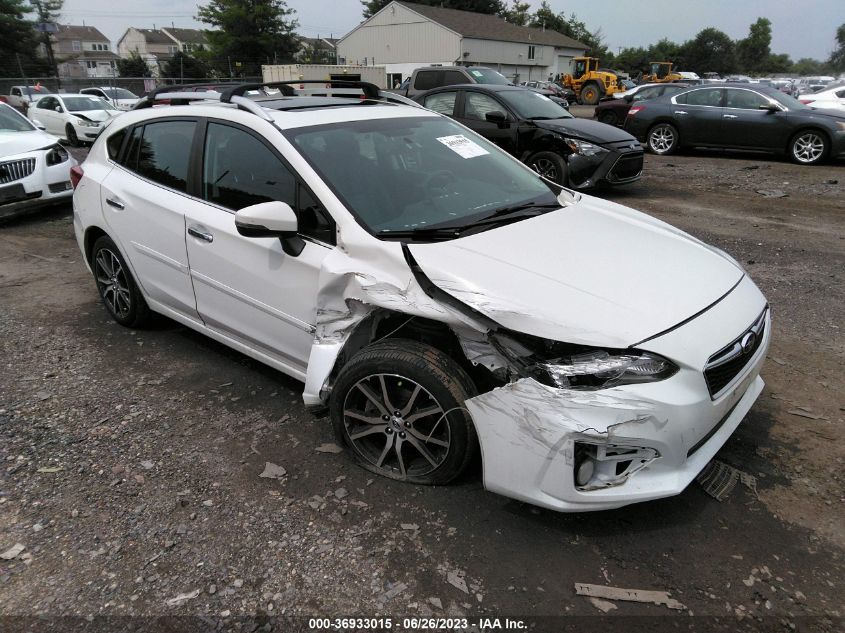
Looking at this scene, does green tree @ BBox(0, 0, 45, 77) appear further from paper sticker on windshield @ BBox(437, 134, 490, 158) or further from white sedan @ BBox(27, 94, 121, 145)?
paper sticker on windshield @ BBox(437, 134, 490, 158)

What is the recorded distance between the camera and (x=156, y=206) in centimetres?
378

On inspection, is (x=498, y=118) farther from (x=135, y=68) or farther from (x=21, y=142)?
(x=135, y=68)

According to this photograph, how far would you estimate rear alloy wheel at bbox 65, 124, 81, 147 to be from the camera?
16.4 m

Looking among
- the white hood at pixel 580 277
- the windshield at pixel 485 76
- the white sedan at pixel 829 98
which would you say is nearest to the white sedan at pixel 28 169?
the white hood at pixel 580 277

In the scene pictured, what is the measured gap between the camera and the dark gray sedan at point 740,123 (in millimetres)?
11492

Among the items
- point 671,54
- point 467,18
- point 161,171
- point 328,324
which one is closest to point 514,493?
point 328,324

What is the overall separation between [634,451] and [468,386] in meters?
0.70

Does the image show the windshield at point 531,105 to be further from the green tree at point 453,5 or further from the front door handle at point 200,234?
the green tree at point 453,5

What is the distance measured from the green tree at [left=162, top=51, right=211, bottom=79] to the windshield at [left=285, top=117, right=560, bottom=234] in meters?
48.9

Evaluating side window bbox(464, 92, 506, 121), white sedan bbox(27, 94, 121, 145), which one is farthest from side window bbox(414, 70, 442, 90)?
white sedan bbox(27, 94, 121, 145)

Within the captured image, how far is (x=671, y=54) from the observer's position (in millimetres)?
86500

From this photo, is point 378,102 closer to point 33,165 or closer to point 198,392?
point 198,392

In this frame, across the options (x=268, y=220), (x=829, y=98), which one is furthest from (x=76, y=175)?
(x=829, y=98)

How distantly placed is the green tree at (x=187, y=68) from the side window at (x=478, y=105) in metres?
43.0
